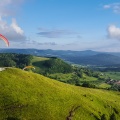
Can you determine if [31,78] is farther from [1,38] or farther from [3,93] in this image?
[1,38]

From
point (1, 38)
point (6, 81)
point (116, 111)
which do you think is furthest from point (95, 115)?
point (1, 38)

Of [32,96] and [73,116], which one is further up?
[32,96]

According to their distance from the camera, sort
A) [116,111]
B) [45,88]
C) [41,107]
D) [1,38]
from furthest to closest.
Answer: [116,111] < [45,88] < [41,107] < [1,38]

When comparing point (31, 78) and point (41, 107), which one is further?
point (31, 78)

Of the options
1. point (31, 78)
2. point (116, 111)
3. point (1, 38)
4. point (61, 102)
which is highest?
point (1, 38)

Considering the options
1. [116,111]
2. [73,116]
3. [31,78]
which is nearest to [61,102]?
[73,116]

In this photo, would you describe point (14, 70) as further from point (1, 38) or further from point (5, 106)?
point (1, 38)

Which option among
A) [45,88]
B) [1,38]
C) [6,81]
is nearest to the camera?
[1,38]
